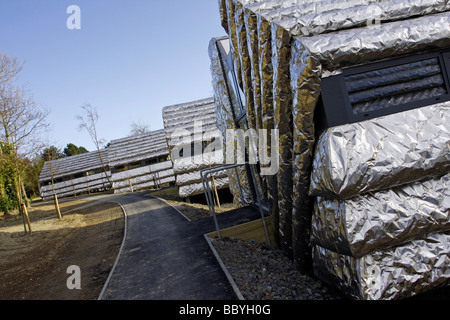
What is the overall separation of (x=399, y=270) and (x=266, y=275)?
→ 1.83 metres

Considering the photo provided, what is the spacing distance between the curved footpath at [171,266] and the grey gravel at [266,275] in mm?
228

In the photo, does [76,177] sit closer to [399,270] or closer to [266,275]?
[266,275]

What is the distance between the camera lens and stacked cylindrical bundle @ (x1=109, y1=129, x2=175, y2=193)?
21344 mm

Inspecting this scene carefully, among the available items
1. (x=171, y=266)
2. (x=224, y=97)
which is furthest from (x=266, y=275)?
(x=224, y=97)

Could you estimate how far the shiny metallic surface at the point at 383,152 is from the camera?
331cm

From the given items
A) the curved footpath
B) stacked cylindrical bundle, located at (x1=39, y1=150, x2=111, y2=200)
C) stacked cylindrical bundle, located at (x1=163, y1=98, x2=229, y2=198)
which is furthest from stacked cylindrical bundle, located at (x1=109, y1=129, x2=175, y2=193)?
the curved footpath

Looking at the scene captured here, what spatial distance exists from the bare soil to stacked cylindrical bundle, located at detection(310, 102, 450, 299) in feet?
12.4

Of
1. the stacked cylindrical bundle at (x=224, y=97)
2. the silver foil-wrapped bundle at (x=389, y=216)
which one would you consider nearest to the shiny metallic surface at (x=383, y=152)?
the silver foil-wrapped bundle at (x=389, y=216)

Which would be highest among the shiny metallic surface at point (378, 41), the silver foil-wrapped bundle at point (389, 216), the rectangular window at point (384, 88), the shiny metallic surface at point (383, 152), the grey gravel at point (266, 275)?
the shiny metallic surface at point (378, 41)

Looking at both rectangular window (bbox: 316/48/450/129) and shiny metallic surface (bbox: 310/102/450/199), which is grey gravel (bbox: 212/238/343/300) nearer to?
shiny metallic surface (bbox: 310/102/450/199)

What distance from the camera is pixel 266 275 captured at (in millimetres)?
4590

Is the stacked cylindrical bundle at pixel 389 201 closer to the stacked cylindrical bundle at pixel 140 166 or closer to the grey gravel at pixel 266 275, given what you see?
the grey gravel at pixel 266 275

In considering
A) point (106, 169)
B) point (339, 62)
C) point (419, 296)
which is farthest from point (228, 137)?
point (106, 169)
